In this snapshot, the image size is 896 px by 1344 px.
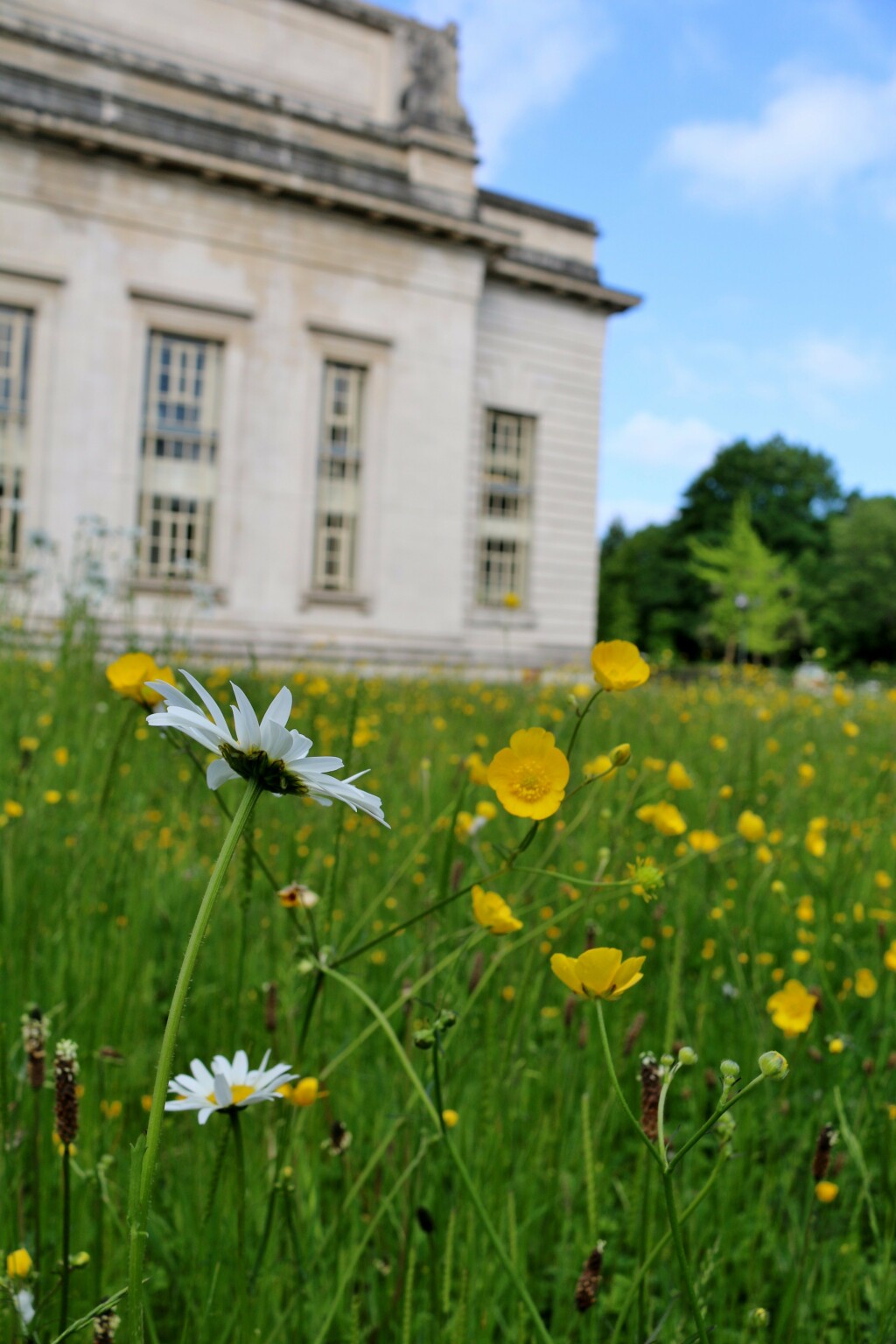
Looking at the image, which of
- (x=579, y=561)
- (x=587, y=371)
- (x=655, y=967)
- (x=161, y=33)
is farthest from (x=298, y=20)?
(x=655, y=967)

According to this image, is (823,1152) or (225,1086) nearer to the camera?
(225,1086)

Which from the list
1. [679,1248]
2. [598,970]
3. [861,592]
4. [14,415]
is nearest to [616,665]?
[598,970]

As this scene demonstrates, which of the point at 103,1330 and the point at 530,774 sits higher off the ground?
the point at 530,774

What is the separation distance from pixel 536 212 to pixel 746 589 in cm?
2059

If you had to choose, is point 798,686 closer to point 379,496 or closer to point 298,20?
point 379,496

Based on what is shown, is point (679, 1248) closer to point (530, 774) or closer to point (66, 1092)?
point (530, 774)

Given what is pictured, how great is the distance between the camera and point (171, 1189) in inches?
56.2

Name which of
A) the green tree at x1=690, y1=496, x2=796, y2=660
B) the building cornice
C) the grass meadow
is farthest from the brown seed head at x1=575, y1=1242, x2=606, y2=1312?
the green tree at x1=690, y1=496, x2=796, y2=660

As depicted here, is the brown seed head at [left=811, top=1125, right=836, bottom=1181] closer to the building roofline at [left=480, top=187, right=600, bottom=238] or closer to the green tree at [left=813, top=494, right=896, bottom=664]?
the building roofline at [left=480, top=187, right=600, bottom=238]

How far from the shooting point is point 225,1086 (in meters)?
0.66

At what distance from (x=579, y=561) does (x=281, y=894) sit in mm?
14473

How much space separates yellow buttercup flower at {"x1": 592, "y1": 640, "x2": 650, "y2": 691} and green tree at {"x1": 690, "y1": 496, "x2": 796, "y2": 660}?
109 feet

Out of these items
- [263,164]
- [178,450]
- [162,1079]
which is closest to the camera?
[162,1079]

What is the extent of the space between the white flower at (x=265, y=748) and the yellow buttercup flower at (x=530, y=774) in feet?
0.61
